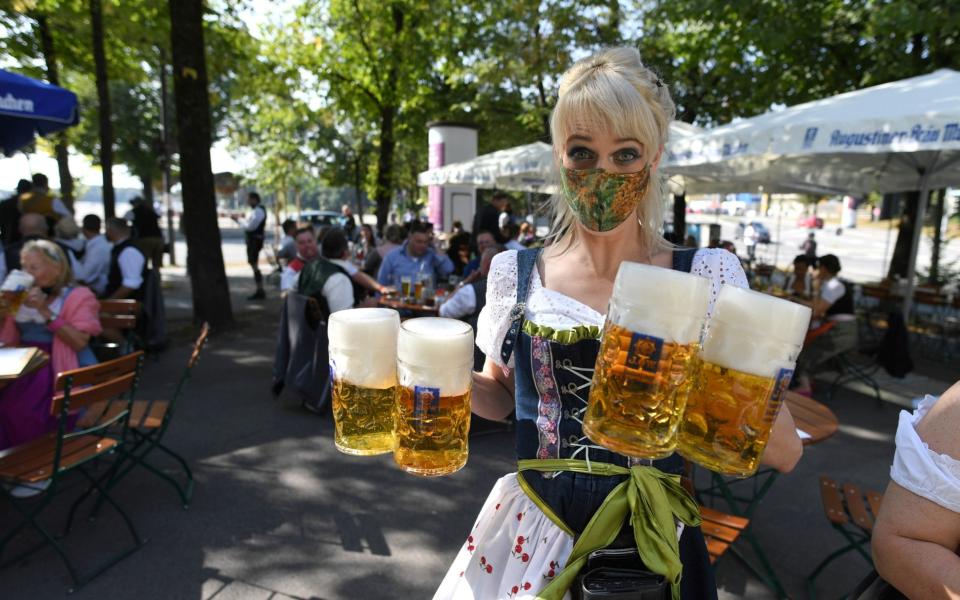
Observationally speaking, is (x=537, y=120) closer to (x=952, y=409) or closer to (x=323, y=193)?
(x=952, y=409)

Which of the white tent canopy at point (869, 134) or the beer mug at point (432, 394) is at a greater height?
the white tent canopy at point (869, 134)

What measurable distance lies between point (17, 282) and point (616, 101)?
358 cm

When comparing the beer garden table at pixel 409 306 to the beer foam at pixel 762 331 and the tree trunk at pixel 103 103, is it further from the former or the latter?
the tree trunk at pixel 103 103

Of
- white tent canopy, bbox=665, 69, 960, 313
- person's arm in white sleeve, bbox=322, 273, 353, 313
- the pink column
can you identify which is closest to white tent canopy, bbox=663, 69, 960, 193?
white tent canopy, bbox=665, 69, 960, 313

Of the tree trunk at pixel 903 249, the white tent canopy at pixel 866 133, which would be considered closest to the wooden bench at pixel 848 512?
the white tent canopy at pixel 866 133

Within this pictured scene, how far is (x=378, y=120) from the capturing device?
541 inches

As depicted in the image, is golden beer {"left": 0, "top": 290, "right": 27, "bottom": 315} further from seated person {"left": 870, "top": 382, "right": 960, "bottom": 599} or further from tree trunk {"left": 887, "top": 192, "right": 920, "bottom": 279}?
tree trunk {"left": 887, "top": 192, "right": 920, "bottom": 279}

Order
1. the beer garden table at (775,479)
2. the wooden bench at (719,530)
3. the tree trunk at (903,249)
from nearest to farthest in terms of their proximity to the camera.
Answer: the wooden bench at (719,530) < the beer garden table at (775,479) < the tree trunk at (903,249)

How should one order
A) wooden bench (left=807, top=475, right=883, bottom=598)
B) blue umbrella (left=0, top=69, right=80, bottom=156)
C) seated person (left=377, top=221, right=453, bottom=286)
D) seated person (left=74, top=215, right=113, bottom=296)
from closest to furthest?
wooden bench (left=807, top=475, right=883, bottom=598), blue umbrella (left=0, top=69, right=80, bottom=156), seated person (left=74, top=215, right=113, bottom=296), seated person (left=377, top=221, right=453, bottom=286)

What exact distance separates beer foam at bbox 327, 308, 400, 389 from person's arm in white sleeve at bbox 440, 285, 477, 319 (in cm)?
326

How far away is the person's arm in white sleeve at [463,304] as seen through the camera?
14.1 ft

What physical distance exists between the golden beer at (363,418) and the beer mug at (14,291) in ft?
10.4

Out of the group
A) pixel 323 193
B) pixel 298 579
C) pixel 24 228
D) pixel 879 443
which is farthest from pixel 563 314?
pixel 323 193

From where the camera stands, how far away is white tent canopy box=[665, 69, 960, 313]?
3818 mm
